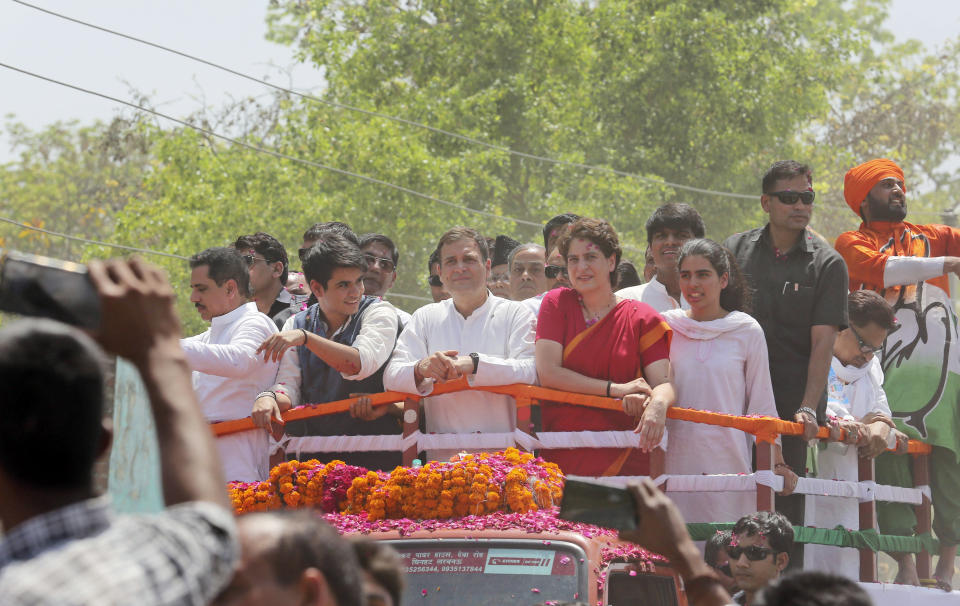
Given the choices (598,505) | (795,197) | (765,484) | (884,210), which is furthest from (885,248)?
(598,505)

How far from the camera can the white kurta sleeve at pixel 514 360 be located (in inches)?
269

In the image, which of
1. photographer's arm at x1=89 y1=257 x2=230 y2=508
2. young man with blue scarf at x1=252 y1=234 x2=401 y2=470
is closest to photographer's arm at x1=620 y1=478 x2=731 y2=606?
photographer's arm at x1=89 y1=257 x2=230 y2=508

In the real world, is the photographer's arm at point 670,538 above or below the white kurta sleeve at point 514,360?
below

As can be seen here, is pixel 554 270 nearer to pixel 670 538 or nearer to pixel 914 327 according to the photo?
pixel 914 327

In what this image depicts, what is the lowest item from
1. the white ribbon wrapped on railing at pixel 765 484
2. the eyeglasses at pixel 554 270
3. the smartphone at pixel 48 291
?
the white ribbon wrapped on railing at pixel 765 484

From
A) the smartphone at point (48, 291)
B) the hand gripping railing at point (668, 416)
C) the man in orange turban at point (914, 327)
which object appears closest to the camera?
the smartphone at point (48, 291)

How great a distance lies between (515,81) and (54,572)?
22971 mm

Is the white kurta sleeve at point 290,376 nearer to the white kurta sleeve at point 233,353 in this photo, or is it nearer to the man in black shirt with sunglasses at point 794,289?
the white kurta sleeve at point 233,353

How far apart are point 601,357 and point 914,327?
2.99 meters

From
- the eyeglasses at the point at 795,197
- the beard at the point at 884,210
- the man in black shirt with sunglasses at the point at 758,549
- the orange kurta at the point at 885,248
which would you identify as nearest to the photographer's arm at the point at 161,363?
the man in black shirt with sunglasses at the point at 758,549

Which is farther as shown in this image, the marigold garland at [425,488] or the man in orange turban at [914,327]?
the man in orange turban at [914,327]

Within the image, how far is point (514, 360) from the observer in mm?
6938

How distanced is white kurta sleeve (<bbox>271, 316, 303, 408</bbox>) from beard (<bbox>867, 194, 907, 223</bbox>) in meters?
3.86

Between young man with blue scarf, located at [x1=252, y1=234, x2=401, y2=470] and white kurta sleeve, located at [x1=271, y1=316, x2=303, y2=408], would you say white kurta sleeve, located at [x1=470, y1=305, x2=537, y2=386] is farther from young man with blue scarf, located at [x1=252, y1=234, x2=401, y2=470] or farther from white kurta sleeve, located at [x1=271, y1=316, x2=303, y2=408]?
white kurta sleeve, located at [x1=271, y1=316, x2=303, y2=408]
